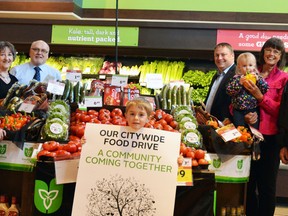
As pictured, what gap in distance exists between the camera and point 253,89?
3.26 m

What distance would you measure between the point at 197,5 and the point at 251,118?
277 centimetres

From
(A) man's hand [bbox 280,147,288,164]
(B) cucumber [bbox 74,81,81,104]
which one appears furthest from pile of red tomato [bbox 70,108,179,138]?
(A) man's hand [bbox 280,147,288,164]

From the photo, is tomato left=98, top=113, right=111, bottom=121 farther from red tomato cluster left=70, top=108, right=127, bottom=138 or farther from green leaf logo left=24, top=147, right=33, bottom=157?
green leaf logo left=24, top=147, right=33, bottom=157

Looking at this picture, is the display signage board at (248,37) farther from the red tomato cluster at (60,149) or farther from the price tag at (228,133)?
the red tomato cluster at (60,149)

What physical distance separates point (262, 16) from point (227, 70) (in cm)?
189

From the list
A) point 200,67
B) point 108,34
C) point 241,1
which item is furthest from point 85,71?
point 241,1

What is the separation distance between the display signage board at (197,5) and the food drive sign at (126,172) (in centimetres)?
344

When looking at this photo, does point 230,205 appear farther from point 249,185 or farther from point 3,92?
point 3,92

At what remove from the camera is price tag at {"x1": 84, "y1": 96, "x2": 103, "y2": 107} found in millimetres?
3494

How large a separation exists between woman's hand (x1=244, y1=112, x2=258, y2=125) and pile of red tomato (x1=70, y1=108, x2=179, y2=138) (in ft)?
1.92

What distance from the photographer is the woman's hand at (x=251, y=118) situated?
10.9 ft

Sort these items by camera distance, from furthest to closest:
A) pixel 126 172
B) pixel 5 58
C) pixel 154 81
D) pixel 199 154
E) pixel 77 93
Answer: pixel 154 81
pixel 5 58
pixel 77 93
pixel 199 154
pixel 126 172

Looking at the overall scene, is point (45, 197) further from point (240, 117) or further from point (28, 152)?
point (240, 117)

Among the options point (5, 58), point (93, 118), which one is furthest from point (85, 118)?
point (5, 58)
